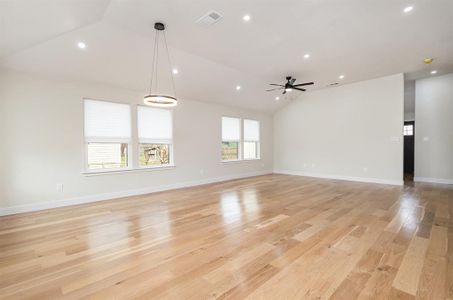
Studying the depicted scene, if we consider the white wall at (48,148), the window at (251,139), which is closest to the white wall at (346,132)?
the window at (251,139)

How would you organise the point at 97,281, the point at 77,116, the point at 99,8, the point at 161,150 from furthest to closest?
the point at 161,150 < the point at 77,116 < the point at 99,8 < the point at 97,281

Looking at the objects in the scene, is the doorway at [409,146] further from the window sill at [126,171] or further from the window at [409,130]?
the window sill at [126,171]

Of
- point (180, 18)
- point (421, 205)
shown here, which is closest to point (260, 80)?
point (180, 18)

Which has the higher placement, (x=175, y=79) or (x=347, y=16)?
(x=347, y=16)

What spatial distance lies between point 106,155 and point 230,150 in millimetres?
4092

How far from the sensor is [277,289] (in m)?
1.76

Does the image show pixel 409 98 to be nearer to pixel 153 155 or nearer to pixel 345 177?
pixel 345 177

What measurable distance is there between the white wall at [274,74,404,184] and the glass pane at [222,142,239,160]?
2121mm

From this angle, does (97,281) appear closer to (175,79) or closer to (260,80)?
(175,79)

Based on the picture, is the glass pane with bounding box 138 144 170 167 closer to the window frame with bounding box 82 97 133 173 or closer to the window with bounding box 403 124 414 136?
the window frame with bounding box 82 97 133 173

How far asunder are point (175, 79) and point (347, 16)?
3.68 metres

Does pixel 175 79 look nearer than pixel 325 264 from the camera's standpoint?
No

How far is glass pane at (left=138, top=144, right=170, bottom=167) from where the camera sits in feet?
18.0

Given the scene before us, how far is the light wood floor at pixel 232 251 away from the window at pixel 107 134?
41.7 inches
